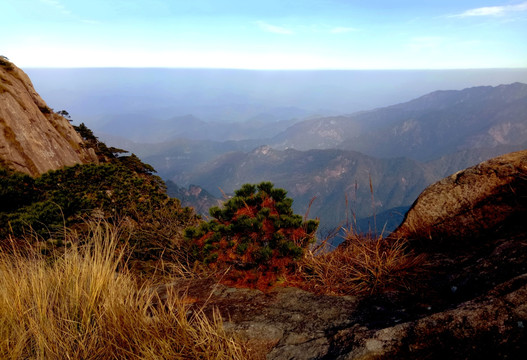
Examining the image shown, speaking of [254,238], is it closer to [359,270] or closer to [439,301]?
[359,270]

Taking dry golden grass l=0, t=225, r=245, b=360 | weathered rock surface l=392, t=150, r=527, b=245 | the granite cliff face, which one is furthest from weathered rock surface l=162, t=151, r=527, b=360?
the granite cliff face

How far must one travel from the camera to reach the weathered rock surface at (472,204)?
4027mm

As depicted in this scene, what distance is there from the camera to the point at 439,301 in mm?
2828

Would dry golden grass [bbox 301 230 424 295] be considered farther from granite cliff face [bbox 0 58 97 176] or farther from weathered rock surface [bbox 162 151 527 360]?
granite cliff face [bbox 0 58 97 176]

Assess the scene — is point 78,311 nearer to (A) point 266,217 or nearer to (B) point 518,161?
(A) point 266,217

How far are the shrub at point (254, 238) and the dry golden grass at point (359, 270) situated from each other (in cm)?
33

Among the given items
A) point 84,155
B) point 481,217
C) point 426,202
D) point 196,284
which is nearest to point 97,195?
point 196,284

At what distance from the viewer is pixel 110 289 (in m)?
3.19

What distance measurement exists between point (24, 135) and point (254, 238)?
17.7 m

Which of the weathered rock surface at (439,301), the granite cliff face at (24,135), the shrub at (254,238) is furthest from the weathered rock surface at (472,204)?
the granite cliff face at (24,135)

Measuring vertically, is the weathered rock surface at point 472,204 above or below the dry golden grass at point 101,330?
above

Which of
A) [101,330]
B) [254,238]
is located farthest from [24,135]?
[101,330]

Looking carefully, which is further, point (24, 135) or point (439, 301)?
point (24, 135)

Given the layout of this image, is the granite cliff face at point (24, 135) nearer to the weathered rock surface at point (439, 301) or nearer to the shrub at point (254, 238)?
the shrub at point (254, 238)
